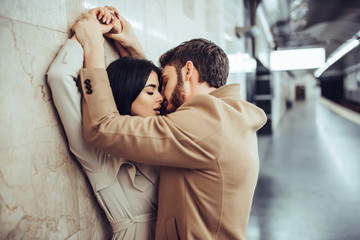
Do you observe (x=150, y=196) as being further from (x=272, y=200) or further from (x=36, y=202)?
(x=272, y=200)

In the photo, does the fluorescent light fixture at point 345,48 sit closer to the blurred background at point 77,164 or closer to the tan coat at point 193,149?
the blurred background at point 77,164

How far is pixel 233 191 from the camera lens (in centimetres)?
120

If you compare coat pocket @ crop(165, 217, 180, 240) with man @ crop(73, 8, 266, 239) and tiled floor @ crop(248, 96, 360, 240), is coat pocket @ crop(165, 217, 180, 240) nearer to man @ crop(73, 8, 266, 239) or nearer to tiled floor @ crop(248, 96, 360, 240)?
man @ crop(73, 8, 266, 239)

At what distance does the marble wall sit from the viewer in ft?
2.92

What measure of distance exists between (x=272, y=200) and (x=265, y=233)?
1.00 m

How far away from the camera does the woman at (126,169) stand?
1.18 m

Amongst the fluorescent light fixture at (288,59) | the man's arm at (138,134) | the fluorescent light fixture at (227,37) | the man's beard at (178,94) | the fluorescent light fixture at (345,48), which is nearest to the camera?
the man's arm at (138,134)

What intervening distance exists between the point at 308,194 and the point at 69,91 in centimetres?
426

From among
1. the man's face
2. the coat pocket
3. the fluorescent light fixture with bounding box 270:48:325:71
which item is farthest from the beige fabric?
the fluorescent light fixture with bounding box 270:48:325:71

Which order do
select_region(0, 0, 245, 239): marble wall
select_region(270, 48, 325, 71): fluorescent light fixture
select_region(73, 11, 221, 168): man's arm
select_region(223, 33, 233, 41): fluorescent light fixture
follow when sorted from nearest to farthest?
select_region(0, 0, 245, 239): marble wall < select_region(73, 11, 221, 168): man's arm < select_region(223, 33, 233, 41): fluorescent light fixture < select_region(270, 48, 325, 71): fluorescent light fixture

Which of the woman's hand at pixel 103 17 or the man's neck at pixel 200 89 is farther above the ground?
the woman's hand at pixel 103 17

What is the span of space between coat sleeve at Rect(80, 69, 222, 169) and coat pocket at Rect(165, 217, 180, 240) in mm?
258

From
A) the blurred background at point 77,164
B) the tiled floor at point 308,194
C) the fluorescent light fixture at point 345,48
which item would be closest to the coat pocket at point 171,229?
the blurred background at point 77,164

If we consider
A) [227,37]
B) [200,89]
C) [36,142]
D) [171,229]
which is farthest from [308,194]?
[36,142]
